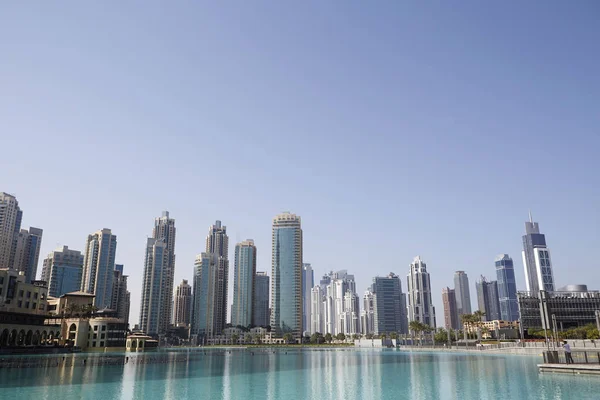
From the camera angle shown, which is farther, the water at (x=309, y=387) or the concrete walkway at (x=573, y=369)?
the concrete walkway at (x=573, y=369)

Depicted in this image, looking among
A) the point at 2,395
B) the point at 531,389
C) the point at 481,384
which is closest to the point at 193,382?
the point at 2,395

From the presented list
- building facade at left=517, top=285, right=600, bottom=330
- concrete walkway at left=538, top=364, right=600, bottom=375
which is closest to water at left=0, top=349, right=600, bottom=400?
concrete walkway at left=538, top=364, right=600, bottom=375

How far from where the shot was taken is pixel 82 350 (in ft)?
469

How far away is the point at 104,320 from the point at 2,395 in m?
123

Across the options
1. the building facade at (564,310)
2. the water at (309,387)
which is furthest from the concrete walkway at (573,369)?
the building facade at (564,310)

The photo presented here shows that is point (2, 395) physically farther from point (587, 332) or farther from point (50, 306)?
point (50, 306)

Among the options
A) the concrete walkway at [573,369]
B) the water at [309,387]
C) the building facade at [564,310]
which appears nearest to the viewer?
the water at [309,387]

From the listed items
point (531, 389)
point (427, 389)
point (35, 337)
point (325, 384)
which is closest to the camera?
point (531, 389)

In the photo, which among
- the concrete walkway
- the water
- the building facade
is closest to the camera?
the water

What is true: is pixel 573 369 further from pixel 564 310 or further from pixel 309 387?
pixel 564 310

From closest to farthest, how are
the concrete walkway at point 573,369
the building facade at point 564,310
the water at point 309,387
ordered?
the water at point 309,387 < the concrete walkway at point 573,369 < the building facade at point 564,310

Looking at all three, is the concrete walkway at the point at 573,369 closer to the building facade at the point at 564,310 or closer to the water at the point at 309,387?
the water at the point at 309,387

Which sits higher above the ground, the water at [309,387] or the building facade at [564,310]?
the building facade at [564,310]

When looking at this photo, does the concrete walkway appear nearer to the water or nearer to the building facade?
the water
